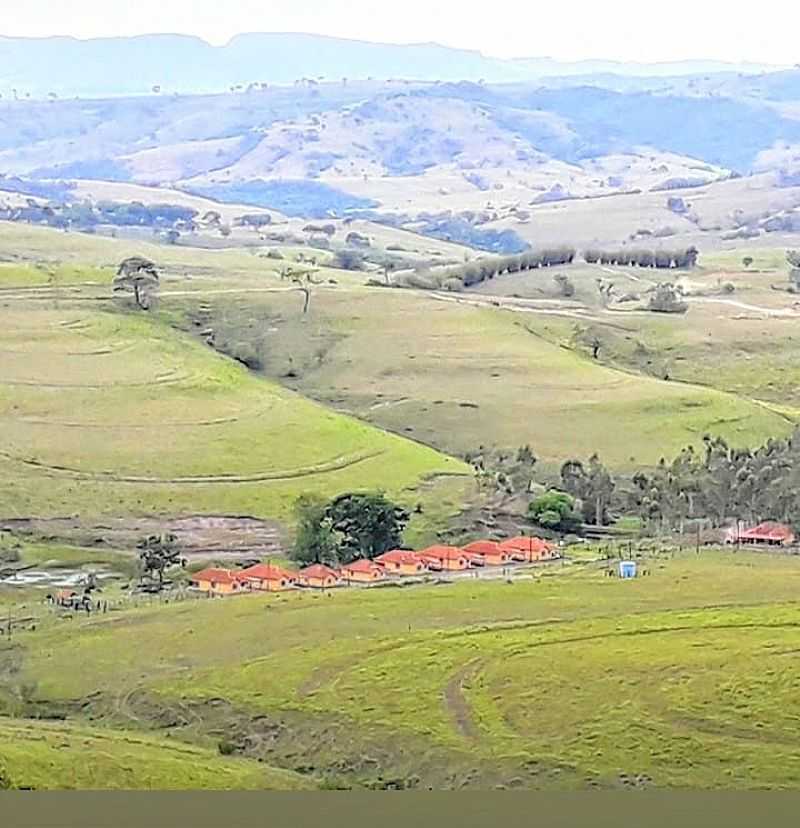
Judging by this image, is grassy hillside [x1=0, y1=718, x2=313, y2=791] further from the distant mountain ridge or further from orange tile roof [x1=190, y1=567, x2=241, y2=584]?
the distant mountain ridge

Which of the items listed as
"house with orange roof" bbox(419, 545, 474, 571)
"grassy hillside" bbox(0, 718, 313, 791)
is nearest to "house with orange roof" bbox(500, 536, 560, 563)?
"house with orange roof" bbox(419, 545, 474, 571)

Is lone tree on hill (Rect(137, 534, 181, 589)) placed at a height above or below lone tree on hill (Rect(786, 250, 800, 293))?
below

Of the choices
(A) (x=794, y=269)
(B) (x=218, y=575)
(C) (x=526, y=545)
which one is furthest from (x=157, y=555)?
(A) (x=794, y=269)

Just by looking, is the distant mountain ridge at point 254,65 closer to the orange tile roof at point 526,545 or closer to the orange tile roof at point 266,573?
the orange tile roof at point 526,545

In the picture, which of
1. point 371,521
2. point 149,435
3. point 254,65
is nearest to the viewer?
point 371,521

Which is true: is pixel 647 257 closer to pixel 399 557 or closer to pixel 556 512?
pixel 556 512

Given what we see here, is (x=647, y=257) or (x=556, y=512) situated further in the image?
(x=647, y=257)

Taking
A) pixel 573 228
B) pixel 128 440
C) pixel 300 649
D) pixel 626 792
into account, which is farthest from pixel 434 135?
pixel 626 792

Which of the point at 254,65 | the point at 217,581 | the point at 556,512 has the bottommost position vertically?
the point at 217,581
